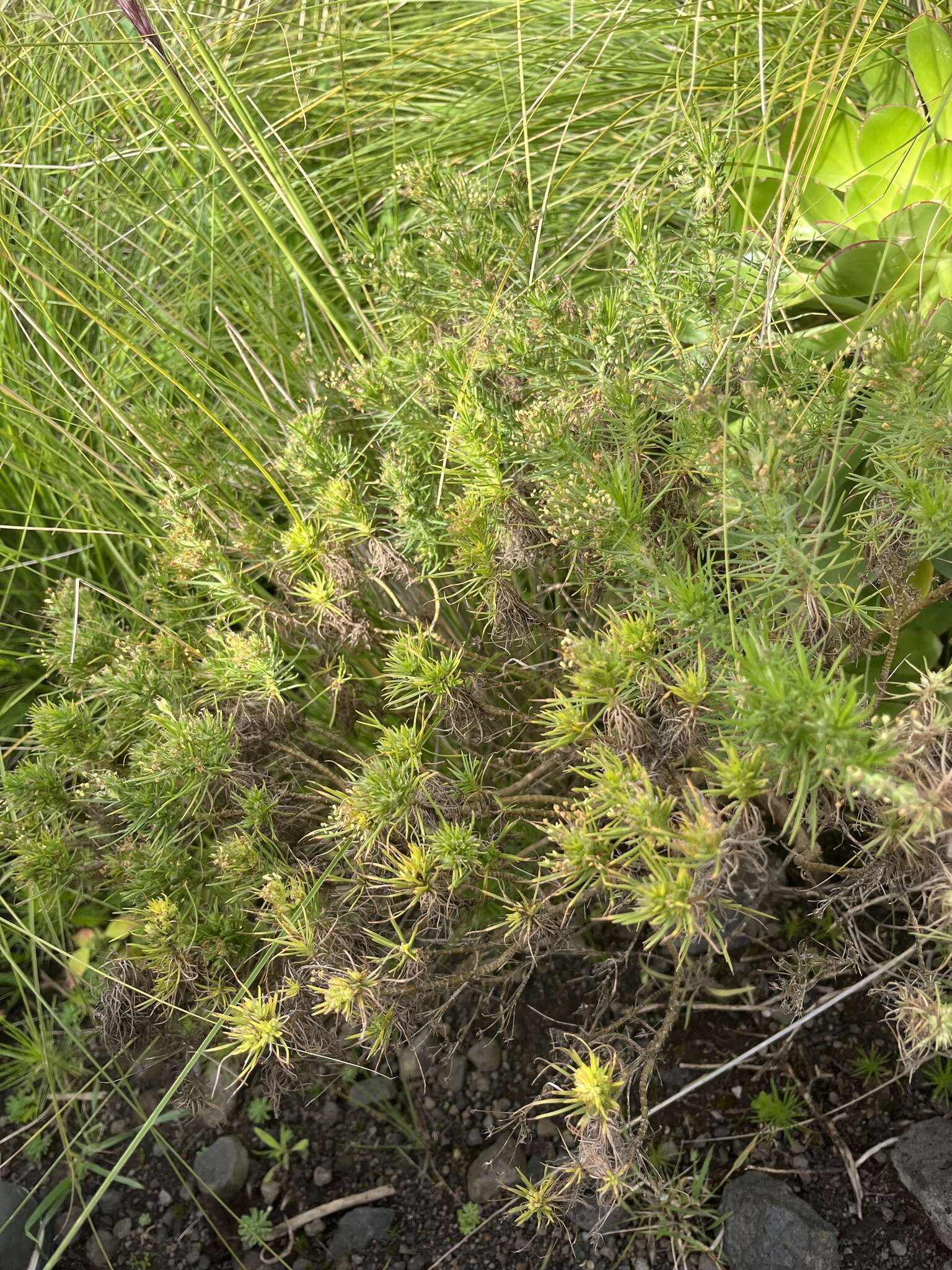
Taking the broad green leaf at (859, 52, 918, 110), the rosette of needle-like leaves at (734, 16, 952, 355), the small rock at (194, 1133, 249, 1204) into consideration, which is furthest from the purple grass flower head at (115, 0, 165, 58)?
the small rock at (194, 1133, 249, 1204)

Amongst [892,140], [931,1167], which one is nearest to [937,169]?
[892,140]

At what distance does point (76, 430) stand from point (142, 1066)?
130cm

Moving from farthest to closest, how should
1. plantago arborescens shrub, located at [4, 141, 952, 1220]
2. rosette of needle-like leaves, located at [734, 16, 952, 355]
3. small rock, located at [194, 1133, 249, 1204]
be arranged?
1. small rock, located at [194, 1133, 249, 1204]
2. rosette of needle-like leaves, located at [734, 16, 952, 355]
3. plantago arborescens shrub, located at [4, 141, 952, 1220]

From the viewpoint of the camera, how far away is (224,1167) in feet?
6.12

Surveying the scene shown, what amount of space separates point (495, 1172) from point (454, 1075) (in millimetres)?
178

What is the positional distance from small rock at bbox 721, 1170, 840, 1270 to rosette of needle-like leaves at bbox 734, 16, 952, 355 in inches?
48.4

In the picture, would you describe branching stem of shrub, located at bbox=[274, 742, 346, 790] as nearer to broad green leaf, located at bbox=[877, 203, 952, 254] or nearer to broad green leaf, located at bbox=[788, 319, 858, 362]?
broad green leaf, located at bbox=[788, 319, 858, 362]

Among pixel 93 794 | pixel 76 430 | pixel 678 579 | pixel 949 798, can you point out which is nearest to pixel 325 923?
pixel 93 794

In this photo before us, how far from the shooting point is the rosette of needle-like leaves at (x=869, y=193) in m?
1.63

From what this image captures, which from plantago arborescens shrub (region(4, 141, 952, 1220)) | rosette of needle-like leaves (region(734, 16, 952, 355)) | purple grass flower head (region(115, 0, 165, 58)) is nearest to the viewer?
plantago arborescens shrub (region(4, 141, 952, 1220))

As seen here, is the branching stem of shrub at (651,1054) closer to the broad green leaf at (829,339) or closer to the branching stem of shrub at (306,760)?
the branching stem of shrub at (306,760)

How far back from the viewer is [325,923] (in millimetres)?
1324

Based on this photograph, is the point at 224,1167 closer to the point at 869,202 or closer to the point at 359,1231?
the point at 359,1231

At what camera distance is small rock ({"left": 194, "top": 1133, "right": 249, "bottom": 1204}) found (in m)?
1.85
